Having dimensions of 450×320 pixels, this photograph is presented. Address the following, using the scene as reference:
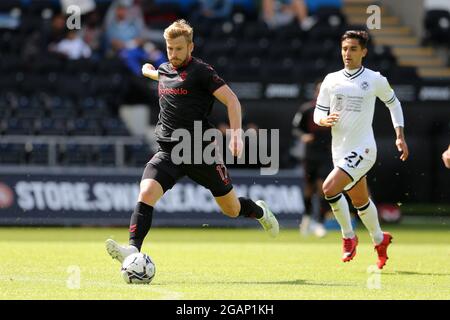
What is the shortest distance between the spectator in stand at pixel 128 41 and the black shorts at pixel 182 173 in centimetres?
1152

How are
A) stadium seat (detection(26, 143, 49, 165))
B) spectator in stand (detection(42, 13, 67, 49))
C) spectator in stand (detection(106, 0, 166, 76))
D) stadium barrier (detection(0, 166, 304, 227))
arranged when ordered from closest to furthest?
stadium barrier (detection(0, 166, 304, 227)) → stadium seat (detection(26, 143, 49, 165)) → spectator in stand (detection(106, 0, 166, 76)) → spectator in stand (detection(42, 13, 67, 49))

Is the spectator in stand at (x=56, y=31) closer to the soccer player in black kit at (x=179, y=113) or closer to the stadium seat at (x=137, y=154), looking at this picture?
the stadium seat at (x=137, y=154)

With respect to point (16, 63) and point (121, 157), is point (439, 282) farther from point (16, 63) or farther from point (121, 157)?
point (16, 63)

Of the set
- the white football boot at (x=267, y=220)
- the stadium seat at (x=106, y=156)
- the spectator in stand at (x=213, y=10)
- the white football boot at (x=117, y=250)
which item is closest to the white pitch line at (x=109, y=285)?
the white football boot at (x=117, y=250)

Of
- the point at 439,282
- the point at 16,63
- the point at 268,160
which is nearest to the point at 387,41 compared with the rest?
the point at 268,160

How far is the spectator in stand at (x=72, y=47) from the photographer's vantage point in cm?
2359

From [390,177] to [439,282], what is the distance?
11.7 m

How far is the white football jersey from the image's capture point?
12617mm

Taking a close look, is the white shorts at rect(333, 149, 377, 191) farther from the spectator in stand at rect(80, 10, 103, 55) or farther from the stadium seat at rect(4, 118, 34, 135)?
the spectator in stand at rect(80, 10, 103, 55)

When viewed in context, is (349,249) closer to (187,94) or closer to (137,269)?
(187,94)

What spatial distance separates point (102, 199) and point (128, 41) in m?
4.62

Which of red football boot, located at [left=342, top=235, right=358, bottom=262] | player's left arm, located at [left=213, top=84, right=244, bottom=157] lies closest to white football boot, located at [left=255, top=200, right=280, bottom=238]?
red football boot, located at [left=342, top=235, right=358, bottom=262]

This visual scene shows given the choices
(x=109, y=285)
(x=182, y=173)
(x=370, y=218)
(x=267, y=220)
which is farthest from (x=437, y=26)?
(x=109, y=285)
